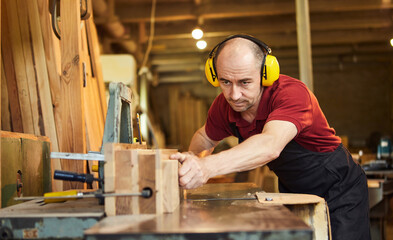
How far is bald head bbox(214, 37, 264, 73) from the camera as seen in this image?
1.98m

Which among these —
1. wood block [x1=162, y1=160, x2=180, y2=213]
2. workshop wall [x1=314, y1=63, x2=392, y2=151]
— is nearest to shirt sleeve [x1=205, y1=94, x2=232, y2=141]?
wood block [x1=162, y1=160, x2=180, y2=213]

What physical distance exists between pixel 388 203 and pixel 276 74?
2.63 meters

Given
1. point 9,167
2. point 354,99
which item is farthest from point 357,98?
point 9,167

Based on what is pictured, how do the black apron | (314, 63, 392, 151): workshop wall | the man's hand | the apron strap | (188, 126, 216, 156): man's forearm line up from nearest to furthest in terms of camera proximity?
the man's hand
the black apron
the apron strap
(188, 126, 216, 156): man's forearm
(314, 63, 392, 151): workshop wall

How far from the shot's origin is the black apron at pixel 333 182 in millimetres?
2084

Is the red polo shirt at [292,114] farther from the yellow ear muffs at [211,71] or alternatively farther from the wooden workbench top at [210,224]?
the wooden workbench top at [210,224]

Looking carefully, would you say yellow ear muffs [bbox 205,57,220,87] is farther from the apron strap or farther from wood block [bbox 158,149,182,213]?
wood block [bbox 158,149,182,213]

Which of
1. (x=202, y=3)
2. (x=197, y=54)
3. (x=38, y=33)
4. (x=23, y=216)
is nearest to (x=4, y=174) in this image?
(x=23, y=216)

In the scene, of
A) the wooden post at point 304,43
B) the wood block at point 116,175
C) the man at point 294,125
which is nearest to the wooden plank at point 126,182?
the wood block at point 116,175

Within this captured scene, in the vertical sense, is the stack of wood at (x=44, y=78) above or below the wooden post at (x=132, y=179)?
above

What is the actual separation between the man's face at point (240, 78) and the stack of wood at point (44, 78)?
2.89ft

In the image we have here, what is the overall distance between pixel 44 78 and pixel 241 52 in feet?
4.02

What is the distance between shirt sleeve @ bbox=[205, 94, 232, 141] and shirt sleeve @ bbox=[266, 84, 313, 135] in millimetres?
478

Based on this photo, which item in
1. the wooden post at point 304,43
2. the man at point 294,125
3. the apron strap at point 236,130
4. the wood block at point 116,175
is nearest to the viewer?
the wood block at point 116,175
